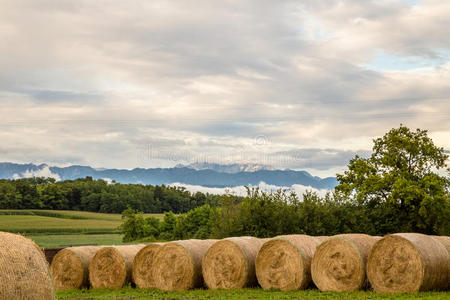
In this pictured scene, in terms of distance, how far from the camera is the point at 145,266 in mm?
21625

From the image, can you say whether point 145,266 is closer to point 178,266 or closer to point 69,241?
point 178,266

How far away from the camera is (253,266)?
2027 centimetres

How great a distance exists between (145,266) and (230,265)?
3.56 m

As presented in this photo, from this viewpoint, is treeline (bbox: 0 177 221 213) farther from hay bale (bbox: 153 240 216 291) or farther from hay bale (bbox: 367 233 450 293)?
hay bale (bbox: 367 233 450 293)

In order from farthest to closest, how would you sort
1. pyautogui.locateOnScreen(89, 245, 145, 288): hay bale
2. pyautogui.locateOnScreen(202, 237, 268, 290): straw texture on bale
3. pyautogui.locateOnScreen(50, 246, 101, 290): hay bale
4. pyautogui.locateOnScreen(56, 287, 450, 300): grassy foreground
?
1. pyautogui.locateOnScreen(50, 246, 101, 290): hay bale
2. pyautogui.locateOnScreen(89, 245, 145, 288): hay bale
3. pyautogui.locateOnScreen(202, 237, 268, 290): straw texture on bale
4. pyautogui.locateOnScreen(56, 287, 450, 300): grassy foreground

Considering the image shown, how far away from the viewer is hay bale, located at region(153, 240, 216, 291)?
→ 20.7 m

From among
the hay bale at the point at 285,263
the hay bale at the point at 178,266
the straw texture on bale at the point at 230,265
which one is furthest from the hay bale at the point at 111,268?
the hay bale at the point at 285,263

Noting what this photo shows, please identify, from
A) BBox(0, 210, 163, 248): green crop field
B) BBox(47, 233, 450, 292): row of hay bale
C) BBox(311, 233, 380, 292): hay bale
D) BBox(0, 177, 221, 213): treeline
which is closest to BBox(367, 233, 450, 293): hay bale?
BBox(47, 233, 450, 292): row of hay bale

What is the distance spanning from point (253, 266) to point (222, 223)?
47.4 feet

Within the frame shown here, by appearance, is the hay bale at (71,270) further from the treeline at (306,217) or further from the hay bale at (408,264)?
the treeline at (306,217)

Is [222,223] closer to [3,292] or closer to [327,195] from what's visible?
[327,195]

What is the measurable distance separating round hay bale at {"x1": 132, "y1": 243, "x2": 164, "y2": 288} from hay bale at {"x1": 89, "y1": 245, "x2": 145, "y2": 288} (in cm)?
37

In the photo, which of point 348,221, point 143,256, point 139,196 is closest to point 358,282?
point 143,256

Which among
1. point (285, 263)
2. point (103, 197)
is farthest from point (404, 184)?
point (103, 197)
